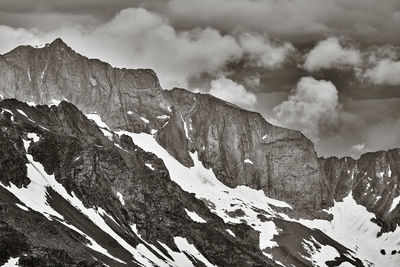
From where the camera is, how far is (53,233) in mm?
Result: 153250

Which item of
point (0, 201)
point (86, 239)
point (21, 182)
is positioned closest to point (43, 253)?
point (0, 201)

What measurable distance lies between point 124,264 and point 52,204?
85.7ft

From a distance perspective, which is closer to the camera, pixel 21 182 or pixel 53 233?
pixel 53 233

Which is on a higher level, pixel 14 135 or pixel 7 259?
pixel 14 135

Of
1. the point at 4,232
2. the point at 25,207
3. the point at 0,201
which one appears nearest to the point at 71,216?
the point at 25,207

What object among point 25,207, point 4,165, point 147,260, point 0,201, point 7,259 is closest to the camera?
point 7,259

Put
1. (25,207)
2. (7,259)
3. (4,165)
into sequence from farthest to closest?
(4,165) → (25,207) → (7,259)

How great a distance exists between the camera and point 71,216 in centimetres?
17888

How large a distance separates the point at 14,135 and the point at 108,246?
46.0 meters

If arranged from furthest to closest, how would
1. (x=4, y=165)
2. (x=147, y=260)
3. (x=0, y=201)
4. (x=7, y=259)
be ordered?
1. (x=147, y=260)
2. (x=4, y=165)
3. (x=0, y=201)
4. (x=7, y=259)

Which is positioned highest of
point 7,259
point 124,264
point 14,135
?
point 14,135

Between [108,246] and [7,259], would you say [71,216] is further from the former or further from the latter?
[7,259]

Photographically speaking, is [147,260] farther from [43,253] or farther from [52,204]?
[43,253]

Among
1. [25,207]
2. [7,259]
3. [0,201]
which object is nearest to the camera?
[7,259]
